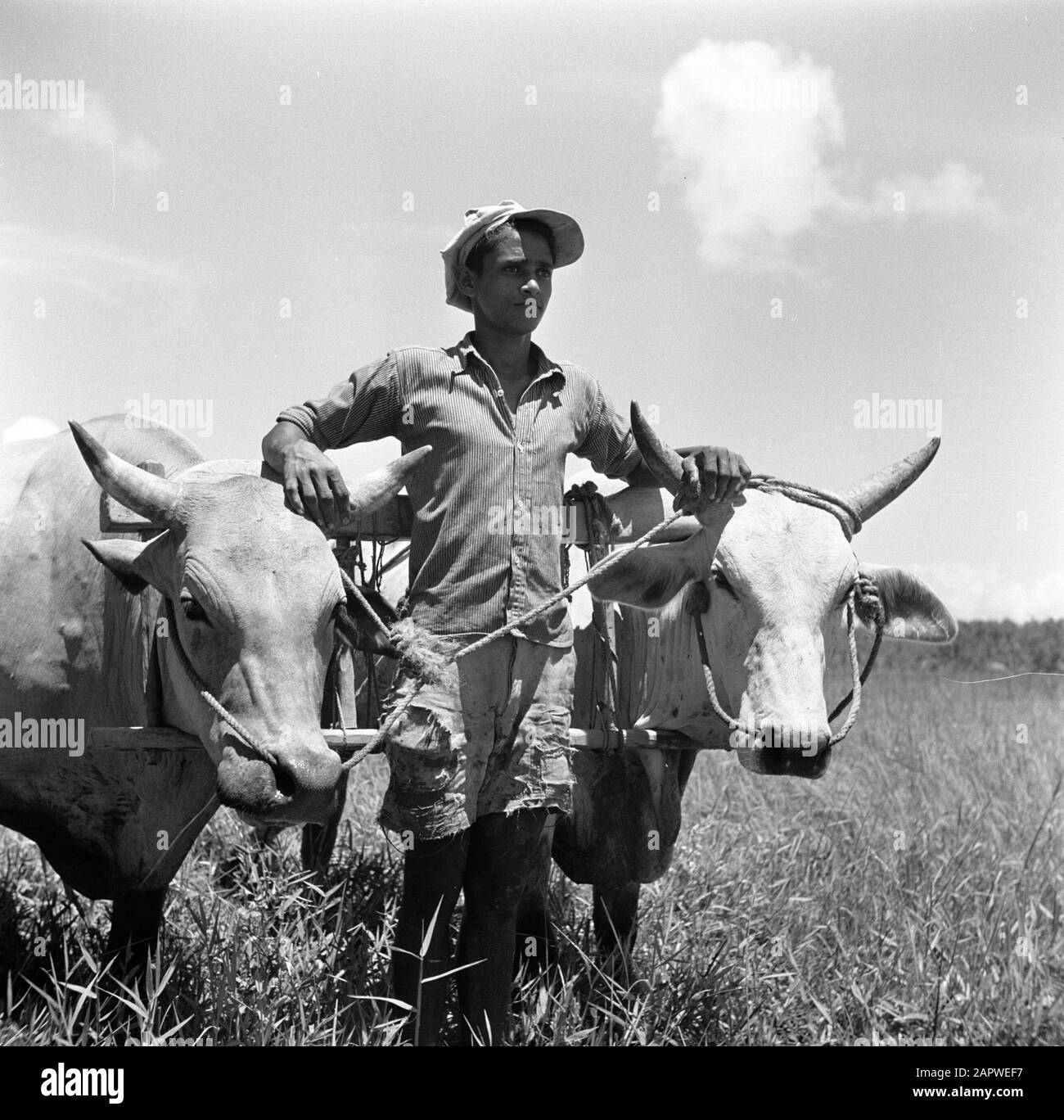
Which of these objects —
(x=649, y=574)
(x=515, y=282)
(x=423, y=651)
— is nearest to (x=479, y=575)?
(x=423, y=651)

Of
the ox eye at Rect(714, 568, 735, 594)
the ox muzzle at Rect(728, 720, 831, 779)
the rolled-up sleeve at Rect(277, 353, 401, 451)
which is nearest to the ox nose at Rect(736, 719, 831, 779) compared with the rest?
the ox muzzle at Rect(728, 720, 831, 779)

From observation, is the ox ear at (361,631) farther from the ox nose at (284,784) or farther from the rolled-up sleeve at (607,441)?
the rolled-up sleeve at (607,441)

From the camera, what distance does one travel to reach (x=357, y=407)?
142 inches

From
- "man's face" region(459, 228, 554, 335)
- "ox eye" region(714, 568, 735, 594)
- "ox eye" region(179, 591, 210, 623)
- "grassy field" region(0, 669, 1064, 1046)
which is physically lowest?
"grassy field" region(0, 669, 1064, 1046)

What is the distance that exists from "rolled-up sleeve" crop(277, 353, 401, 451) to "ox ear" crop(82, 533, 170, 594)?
0.52 metres

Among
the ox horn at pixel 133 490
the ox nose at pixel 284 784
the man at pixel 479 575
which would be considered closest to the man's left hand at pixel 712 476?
the man at pixel 479 575

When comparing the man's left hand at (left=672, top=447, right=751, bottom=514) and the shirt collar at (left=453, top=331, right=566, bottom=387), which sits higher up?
the shirt collar at (left=453, top=331, right=566, bottom=387)

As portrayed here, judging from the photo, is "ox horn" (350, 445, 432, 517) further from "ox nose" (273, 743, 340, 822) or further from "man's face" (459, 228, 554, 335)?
"ox nose" (273, 743, 340, 822)

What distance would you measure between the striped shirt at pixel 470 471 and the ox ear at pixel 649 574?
0.22 metres

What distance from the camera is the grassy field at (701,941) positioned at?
3738 millimetres

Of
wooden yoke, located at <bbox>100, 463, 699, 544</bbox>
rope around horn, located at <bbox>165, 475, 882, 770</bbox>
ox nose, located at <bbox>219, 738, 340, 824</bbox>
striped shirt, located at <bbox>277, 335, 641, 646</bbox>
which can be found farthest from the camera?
wooden yoke, located at <bbox>100, 463, 699, 544</bbox>

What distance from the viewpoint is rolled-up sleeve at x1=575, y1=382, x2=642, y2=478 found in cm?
387
